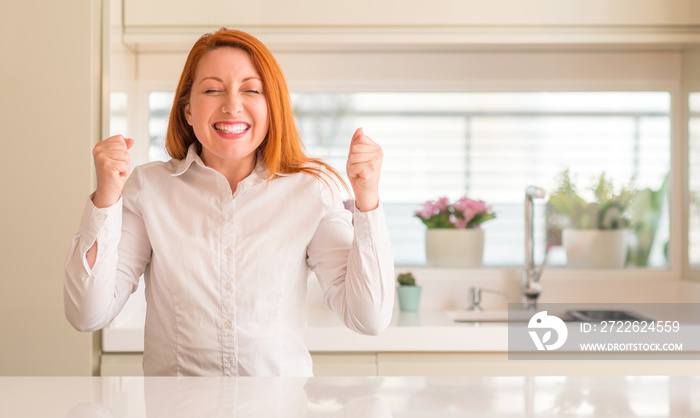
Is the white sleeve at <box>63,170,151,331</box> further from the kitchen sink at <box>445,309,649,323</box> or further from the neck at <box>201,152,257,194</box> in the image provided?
the kitchen sink at <box>445,309,649,323</box>

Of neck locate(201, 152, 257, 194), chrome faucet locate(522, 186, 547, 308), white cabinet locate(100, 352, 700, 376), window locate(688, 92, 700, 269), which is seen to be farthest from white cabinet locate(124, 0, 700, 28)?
white cabinet locate(100, 352, 700, 376)

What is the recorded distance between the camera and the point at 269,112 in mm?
1308

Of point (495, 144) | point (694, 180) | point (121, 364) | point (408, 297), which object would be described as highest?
point (495, 144)

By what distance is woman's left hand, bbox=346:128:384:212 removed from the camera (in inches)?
44.7

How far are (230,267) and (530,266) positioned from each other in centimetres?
146

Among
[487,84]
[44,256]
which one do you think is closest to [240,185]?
[44,256]

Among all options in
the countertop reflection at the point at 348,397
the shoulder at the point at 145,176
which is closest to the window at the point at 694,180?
the countertop reflection at the point at 348,397

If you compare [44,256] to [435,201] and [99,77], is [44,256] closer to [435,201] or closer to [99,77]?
[99,77]

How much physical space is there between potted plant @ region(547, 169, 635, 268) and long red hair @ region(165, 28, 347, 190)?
145cm

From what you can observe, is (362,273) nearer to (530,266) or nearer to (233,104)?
Answer: (233,104)

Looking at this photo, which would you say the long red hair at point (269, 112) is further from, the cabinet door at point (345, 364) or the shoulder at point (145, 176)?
the cabinet door at point (345, 364)

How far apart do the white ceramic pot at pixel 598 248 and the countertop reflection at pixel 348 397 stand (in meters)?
1.55

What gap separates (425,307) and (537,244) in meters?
0.50

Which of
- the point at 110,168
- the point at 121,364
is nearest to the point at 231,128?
the point at 110,168
